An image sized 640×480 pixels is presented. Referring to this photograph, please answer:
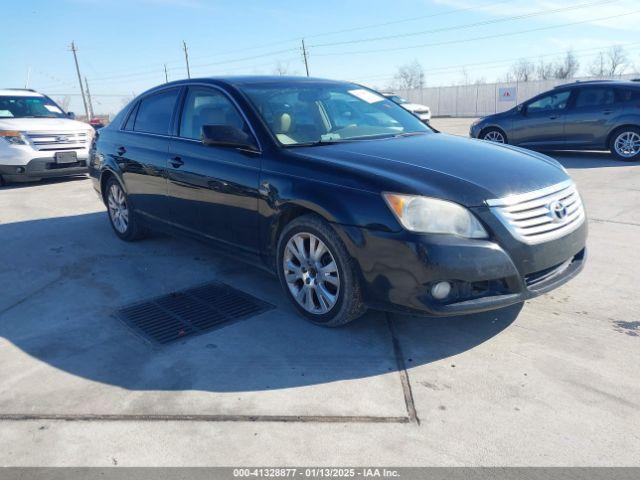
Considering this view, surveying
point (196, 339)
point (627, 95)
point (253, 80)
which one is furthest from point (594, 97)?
point (196, 339)

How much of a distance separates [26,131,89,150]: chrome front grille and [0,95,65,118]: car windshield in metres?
1.10

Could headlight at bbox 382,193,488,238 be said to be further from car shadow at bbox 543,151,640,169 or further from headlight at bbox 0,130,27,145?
headlight at bbox 0,130,27,145

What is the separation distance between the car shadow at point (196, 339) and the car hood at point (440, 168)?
94 centimetres

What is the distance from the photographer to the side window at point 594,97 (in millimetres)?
10160

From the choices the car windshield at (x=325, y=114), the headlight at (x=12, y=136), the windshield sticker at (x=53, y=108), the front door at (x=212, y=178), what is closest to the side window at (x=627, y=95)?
the car windshield at (x=325, y=114)

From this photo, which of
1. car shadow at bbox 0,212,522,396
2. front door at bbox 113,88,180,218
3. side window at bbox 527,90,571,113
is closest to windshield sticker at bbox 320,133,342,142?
car shadow at bbox 0,212,522,396

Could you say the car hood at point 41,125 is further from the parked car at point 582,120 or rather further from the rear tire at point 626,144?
the rear tire at point 626,144

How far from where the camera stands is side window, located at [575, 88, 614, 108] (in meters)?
10.2

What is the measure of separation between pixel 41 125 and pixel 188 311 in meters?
7.62

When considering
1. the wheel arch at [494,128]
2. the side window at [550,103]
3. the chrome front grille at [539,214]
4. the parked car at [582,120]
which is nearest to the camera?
the chrome front grille at [539,214]

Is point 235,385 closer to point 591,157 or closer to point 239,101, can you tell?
point 239,101

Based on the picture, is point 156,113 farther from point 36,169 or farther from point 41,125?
point 41,125

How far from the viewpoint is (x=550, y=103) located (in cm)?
1087

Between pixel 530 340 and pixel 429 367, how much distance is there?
73cm
